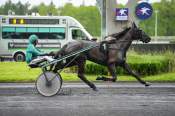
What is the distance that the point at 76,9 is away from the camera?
74.7 metres

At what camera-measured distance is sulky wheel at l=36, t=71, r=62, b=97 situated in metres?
15.2

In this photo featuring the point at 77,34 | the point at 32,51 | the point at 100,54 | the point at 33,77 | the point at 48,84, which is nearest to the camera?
the point at 48,84

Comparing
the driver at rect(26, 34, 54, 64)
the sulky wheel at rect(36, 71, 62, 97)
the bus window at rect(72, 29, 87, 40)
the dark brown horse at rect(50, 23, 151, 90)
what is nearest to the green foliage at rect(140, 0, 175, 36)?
the bus window at rect(72, 29, 87, 40)

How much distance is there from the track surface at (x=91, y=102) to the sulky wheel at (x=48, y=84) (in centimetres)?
20

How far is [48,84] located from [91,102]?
214 cm

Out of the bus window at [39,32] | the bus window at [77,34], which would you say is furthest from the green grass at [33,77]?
the bus window at [77,34]

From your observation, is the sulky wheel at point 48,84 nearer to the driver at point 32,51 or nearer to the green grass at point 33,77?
the driver at point 32,51

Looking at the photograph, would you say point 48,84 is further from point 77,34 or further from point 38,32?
point 77,34

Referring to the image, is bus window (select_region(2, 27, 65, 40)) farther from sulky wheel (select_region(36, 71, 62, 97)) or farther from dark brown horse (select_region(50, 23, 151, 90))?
sulky wheel (select_region(36, 71, 62, 97))

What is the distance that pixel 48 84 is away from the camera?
15.2 metres

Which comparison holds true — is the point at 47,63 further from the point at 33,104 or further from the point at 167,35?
the point at 167,35

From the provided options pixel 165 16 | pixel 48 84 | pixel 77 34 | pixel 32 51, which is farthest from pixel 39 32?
pixel 165 16

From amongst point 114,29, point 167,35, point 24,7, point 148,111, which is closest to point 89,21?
point 167,35

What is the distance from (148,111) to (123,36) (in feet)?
15.5
